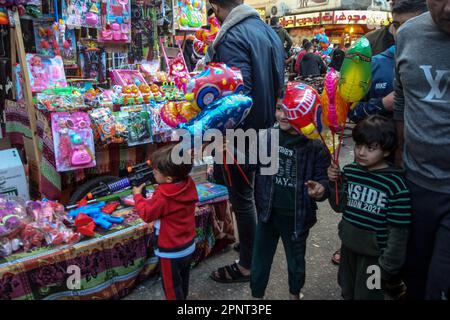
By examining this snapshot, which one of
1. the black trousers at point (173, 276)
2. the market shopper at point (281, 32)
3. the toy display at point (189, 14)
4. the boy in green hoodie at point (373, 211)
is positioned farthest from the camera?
the market shopper at point (281, 32)

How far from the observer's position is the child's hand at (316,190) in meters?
1.87

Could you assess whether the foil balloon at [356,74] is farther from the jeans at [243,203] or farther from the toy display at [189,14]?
the toy display at [189,14]

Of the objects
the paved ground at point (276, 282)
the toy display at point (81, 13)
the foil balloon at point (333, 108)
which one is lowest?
the paved ground at point (276, 282)

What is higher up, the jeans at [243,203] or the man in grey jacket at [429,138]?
the man in grey jacket at [429,138]

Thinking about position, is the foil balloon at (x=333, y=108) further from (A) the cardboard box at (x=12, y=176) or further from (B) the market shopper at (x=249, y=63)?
(A) the cardboard box at (x=12, y=176)

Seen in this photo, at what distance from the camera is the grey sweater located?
1425 mm

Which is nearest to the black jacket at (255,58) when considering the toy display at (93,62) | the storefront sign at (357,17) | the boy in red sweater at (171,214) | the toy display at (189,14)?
the boy in red sweater at (171,214)

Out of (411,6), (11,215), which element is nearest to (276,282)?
(11,215)

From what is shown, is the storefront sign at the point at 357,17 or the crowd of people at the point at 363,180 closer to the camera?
the crowd of people at the point at 363,180

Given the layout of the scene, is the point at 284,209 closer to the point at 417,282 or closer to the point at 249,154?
the point at 249,154

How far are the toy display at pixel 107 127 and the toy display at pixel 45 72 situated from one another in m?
0.51

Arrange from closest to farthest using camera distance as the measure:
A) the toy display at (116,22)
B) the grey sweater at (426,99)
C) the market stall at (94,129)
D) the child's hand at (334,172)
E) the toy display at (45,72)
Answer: the grey sweater at (426,99) < the child's hand at (334,172) < the market stall at (94,129) < the toy display at (45,72) < the toy display at (116,22)

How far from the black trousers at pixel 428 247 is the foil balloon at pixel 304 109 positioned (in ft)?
1.58

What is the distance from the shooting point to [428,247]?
1.59 metres
